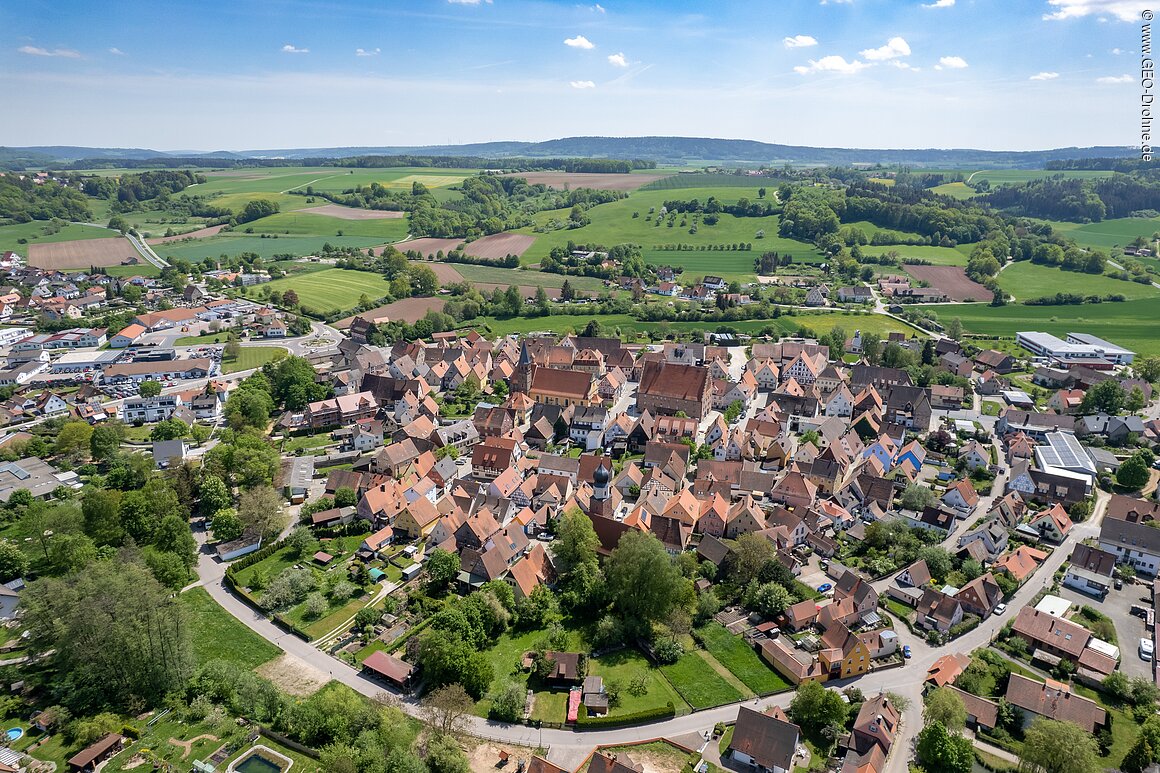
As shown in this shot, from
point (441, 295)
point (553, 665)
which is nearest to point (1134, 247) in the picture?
point (441, 295)

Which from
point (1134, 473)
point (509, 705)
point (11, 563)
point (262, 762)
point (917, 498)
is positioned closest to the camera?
point (262, 762)

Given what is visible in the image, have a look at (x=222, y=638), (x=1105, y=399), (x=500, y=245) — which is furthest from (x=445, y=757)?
(x=500, y=245)

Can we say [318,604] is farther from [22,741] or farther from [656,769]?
[656,769]

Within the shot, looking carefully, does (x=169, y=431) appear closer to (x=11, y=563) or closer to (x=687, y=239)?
(x=11, y=563)

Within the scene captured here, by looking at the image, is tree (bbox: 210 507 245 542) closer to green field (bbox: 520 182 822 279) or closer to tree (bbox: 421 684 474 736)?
tree (bbox: 421 684 474 736)

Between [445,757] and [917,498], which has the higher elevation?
[917,498]

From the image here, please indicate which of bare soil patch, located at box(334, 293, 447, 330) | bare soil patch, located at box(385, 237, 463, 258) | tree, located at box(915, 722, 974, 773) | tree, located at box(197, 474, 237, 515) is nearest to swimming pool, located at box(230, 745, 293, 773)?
tree, located at box(197, 474, 237, 515)

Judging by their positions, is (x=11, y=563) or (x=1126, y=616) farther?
(x=11, y=563)
